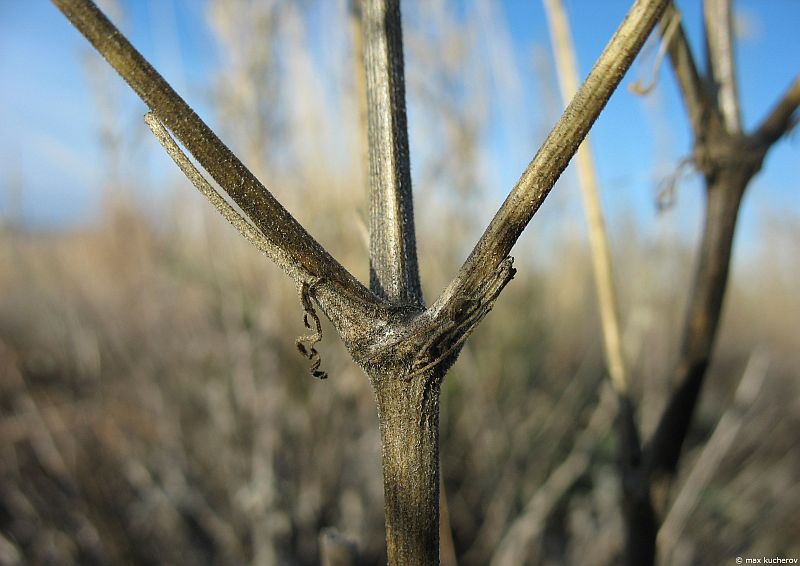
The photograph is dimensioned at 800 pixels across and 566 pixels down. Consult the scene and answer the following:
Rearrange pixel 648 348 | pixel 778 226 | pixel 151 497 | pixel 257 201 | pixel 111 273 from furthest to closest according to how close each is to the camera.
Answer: pixel 778 226, pixel 111 273, pixel 648 348, pixel 151 497, pixel 257 201

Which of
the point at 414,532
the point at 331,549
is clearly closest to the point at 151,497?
the point at 331,549

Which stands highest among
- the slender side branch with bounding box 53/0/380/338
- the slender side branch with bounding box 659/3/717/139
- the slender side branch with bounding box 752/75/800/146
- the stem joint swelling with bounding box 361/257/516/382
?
the slender side branch with bounding box 659/3/717/139

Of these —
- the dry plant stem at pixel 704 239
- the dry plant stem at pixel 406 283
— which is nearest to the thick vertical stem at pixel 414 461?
the dry plant stem at pixel 406 283

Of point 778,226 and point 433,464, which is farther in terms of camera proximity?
point 778,226

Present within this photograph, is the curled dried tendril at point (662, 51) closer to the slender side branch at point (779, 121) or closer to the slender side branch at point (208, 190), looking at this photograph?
the slender side branch at point (779, 121)

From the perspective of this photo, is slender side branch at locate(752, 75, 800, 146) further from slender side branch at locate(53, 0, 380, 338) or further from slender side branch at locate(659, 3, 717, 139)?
slender side branch at locate(53, 0, 380, 338)

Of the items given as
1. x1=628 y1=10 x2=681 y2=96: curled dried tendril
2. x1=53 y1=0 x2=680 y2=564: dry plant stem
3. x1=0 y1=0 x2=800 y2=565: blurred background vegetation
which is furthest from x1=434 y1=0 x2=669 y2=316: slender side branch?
x1=0 y1=0 x2=800 y2=565: blurred background vegetation

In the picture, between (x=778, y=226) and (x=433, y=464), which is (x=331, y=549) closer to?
(x=433, y=464)
